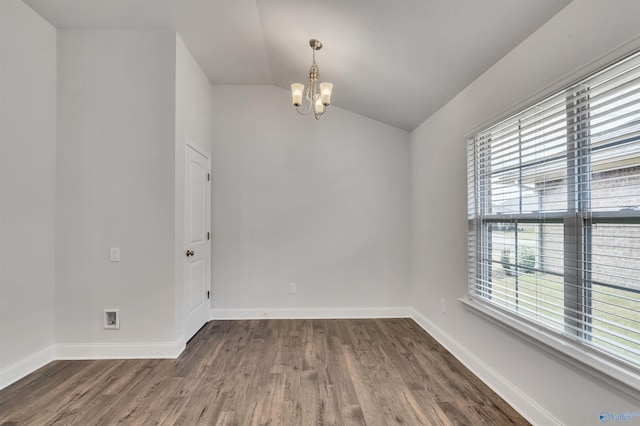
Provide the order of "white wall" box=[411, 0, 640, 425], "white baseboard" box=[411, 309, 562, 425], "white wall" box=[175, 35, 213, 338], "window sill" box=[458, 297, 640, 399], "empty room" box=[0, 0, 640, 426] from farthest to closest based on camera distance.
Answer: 1. "white wall" box=[175, 35, 213, 338]
2. "white baseboard" box=[411, 309, 562, 425]
3. "empty room" box=[0, 0, 640, 426]
4. "white wall" box=[411, 0, 640, 425]
5. "window sill" box=[458, 297, 640, 399]

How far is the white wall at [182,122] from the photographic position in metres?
2.88

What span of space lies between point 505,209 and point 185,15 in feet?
10.1

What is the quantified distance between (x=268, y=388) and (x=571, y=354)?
1927mm

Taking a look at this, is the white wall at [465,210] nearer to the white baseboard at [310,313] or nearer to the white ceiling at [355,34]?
the white ceiling at [355,34]

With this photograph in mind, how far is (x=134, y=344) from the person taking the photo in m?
2.78

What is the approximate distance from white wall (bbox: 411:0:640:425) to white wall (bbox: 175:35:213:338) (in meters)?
2.63

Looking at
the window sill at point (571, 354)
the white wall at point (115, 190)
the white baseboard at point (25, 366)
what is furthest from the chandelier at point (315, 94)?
the white baseboard at point (25, 366)

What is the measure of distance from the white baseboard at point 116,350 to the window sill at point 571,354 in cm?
278

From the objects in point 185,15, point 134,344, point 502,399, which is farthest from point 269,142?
point 502,399

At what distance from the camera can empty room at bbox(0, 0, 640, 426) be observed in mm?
1626

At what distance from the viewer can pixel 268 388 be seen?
89.5 inches

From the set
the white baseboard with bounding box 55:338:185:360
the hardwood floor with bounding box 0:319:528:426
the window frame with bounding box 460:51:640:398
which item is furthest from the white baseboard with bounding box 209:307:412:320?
the window frame with bounding box 460:51:640:398

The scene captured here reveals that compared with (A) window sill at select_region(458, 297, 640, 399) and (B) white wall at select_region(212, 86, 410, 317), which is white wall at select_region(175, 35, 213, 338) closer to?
(B) white wall at select_region(212, 86, 410, 317)

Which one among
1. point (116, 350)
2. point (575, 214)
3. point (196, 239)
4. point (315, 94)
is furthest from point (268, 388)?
point (315, 94)
